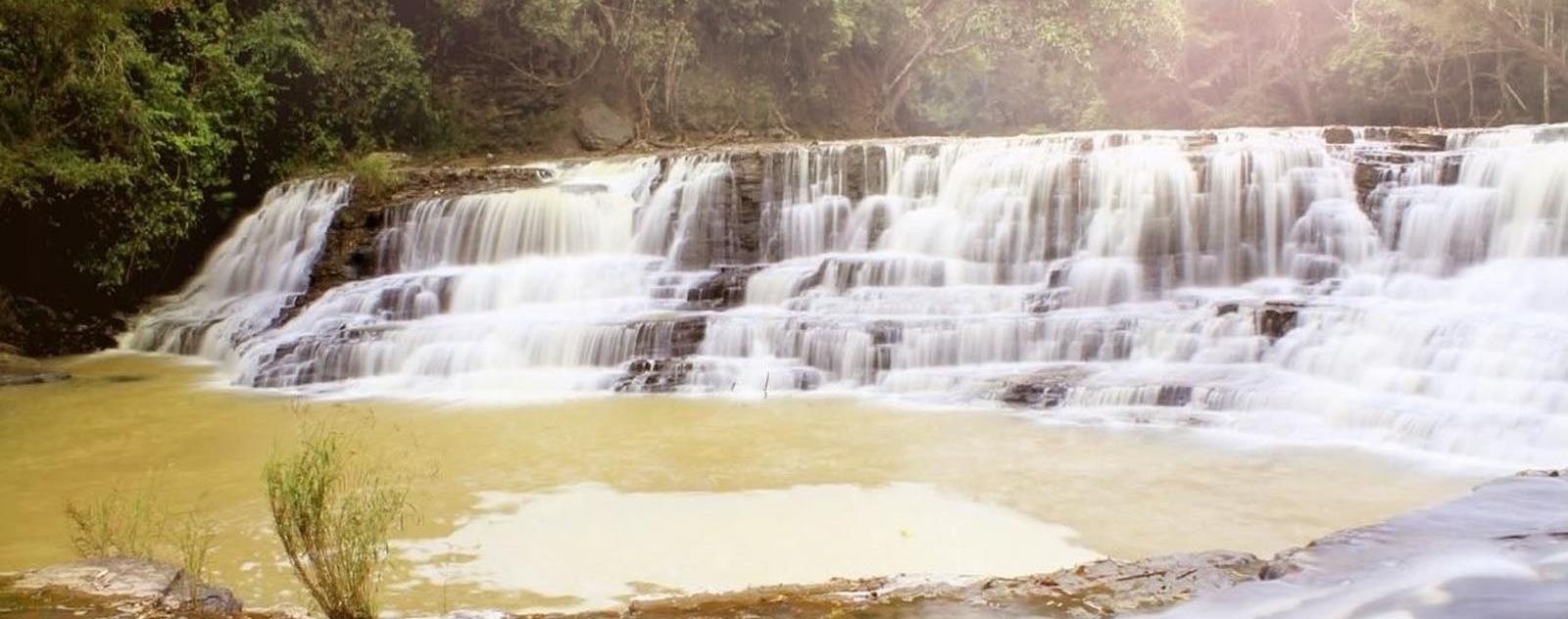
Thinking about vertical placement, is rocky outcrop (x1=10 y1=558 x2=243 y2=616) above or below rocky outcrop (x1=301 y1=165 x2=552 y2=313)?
below

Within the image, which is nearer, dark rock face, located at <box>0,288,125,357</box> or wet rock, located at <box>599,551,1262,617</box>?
wet rock, located at <box>599,551,1262,617</box>

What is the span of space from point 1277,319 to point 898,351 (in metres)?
3.54

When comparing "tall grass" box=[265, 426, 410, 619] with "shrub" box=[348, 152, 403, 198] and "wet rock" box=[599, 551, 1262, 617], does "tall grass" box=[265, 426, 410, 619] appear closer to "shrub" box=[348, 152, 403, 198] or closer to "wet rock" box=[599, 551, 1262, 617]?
"wet rock" box=[599, 551, 1262, 617]

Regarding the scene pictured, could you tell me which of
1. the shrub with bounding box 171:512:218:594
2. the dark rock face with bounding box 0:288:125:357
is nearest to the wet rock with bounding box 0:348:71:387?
the dark rock face with bounding box 0:288:125:357

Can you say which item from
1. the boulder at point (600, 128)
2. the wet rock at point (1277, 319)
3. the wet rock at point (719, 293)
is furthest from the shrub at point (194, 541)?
the boulder at point (600, 128)

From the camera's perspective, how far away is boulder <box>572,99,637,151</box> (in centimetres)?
2380

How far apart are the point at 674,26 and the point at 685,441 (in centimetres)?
1609

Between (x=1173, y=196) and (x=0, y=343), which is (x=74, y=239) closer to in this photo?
(x=0, y=343)

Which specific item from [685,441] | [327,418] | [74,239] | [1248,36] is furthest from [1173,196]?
[1248,36]

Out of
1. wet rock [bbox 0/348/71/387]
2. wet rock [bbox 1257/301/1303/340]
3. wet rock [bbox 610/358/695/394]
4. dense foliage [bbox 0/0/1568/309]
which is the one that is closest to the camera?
wet rock [bbox 1257/301/1303/340]

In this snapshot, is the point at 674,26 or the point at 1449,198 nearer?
the point at 1449,198

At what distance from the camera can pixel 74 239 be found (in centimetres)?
1500

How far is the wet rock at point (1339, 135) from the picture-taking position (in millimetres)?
13711

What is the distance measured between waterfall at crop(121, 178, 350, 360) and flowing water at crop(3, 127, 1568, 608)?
0.07 metres
